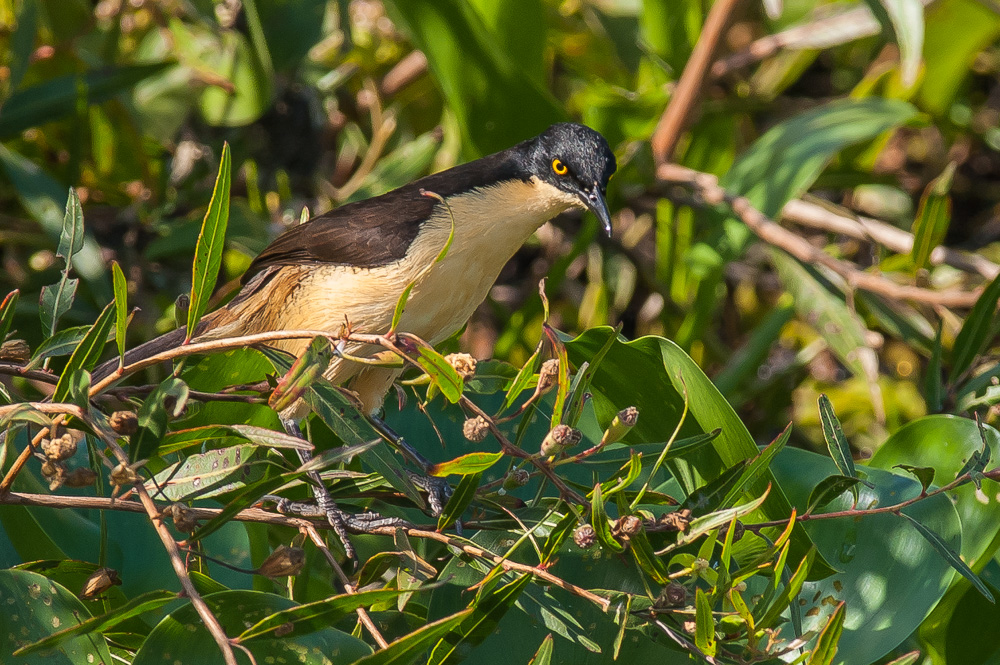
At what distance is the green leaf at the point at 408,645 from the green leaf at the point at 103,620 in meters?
0.26

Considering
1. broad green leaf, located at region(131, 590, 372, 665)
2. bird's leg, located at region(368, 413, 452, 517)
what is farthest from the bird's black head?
broad green leaf, located at region(131, 590, 372, 665)

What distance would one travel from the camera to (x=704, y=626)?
1.27 metres

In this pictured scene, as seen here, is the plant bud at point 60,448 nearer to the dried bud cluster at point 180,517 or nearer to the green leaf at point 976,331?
the dried bud cluster at point 180,517

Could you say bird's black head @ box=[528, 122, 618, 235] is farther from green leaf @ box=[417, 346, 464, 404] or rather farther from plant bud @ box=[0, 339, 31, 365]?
plant bud @ box=[0, 339, 31, 365]

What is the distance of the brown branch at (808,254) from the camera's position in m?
3.11

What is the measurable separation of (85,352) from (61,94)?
209 centimetres

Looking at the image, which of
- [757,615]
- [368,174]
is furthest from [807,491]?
[368,174]

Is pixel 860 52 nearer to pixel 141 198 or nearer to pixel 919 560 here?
pixel 141 198

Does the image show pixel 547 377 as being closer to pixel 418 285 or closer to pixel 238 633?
pixel 238 633

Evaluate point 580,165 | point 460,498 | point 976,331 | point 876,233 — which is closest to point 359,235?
point 580,165

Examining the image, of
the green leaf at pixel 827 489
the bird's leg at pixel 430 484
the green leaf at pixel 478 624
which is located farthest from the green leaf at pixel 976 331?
the green leaf at pixel 478 624

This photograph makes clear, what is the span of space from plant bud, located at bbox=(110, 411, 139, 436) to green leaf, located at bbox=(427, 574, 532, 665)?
494mm

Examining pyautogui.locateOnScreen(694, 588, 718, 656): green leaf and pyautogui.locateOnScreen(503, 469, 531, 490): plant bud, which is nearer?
pyautogui.locateOnScreen(694, 588, 718, 656): green leaf

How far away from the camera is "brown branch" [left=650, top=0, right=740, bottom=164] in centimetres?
372
